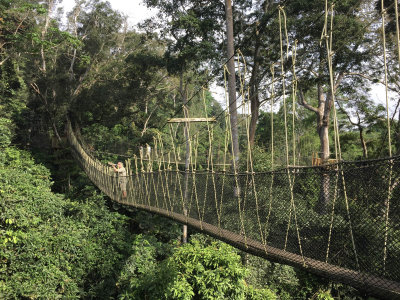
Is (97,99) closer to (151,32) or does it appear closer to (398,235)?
(151,32)

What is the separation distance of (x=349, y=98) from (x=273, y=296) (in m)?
4.17

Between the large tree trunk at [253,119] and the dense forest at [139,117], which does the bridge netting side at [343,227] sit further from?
the large tree trunk at [253,119]

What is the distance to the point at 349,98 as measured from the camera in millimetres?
6574

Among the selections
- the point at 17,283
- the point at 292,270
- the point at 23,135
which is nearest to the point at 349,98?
the point at 292,270

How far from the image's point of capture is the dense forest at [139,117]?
13.9 ft

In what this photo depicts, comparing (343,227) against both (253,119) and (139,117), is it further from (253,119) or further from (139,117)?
(139,117)

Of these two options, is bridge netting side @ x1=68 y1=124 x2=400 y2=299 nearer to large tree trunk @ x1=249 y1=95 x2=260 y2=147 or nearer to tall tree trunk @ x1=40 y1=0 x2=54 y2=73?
large tree trunk @ x1=249 y1=95 x2=260 y2=147

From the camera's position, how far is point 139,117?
31.0ft

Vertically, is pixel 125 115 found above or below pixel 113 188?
above

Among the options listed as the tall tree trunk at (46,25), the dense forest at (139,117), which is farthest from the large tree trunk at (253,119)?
the tall tree trunk at (46,25)

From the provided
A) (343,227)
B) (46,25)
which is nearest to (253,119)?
(46,25)

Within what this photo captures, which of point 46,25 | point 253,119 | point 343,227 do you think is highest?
point 46,25

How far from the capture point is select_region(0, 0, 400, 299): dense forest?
13.9ft

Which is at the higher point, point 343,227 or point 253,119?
point 253,119
